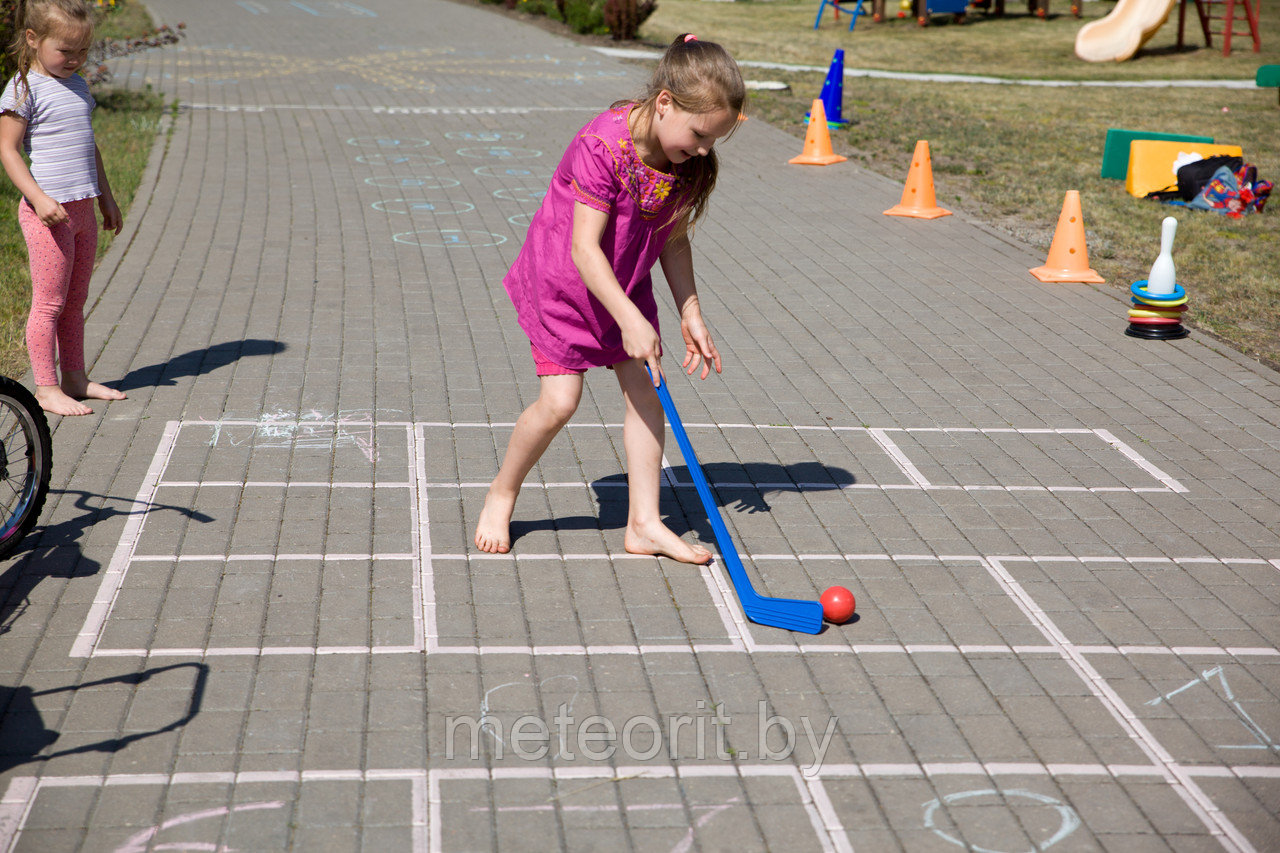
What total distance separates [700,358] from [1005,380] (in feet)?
9.57

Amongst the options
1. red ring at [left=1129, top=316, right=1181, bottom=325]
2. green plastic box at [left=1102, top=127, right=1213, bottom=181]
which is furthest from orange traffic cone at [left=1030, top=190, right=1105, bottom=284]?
green plastic box at [left=1102, top=127, right=1213, bottom=181]

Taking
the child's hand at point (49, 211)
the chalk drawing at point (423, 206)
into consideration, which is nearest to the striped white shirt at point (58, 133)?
the child's hand at point (49, 211)

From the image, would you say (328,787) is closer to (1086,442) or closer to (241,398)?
(241,398)

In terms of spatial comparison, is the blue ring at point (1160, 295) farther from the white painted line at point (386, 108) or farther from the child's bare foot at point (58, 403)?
the white painted line at point (386, 108)

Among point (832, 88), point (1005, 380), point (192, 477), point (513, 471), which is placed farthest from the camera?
point (832, 88)

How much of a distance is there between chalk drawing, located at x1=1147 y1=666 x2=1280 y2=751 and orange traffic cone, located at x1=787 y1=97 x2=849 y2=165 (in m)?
9.43

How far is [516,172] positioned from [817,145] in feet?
11.3

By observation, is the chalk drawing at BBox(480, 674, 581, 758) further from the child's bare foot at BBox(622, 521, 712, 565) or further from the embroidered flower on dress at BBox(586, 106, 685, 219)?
the embroidered flower on dress at BBox(586, 106, 685, 219)

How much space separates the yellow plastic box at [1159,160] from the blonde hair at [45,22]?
9.45 meters

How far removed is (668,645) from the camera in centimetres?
363

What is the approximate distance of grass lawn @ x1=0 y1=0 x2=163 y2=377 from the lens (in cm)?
642

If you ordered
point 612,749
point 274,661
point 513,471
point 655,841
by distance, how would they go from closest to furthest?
point 655,841, point 612,749, point 274,661, point 513,471

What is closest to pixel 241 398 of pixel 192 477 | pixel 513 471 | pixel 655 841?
pixel 192 477

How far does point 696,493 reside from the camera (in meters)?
4.84
